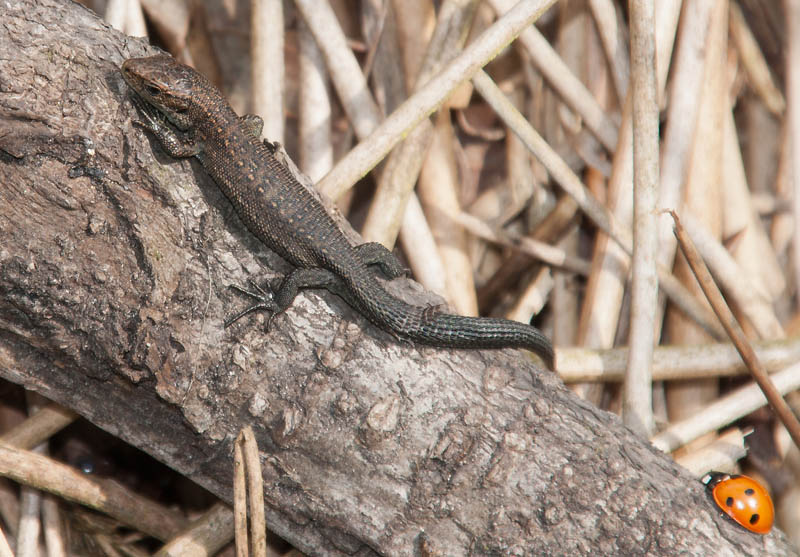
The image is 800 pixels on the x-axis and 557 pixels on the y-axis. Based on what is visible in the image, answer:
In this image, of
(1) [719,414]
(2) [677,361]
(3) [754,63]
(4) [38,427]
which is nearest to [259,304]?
(4) [38,427]

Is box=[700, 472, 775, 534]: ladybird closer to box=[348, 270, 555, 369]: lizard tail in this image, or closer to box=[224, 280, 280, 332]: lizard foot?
box=[348, 270, 555, 369]: lizard tail

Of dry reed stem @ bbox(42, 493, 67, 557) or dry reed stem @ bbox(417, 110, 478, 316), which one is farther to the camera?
dry reed stem @ bbox(417, 110, 478, 316)

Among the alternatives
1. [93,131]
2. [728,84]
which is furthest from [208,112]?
[728,84]

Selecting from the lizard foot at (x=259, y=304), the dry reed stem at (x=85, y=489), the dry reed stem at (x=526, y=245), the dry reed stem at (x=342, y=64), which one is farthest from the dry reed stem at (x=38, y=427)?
the dry reed stem at (x=526, y=245)

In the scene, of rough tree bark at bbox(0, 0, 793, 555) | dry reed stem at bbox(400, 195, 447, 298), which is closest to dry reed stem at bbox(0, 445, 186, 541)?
rough tree bark at bbox(0, 0, 793, 555)

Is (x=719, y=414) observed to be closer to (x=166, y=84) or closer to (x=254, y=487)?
(x=254, y=487)

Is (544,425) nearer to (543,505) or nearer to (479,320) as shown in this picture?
(543,505)
